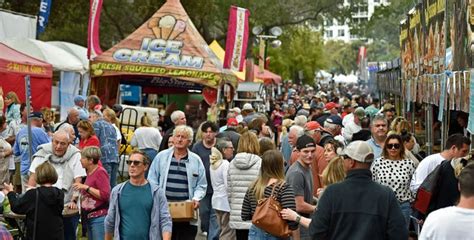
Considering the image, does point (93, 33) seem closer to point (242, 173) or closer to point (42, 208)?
point (242, 173)

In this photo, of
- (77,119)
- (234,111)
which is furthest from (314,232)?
Answer: (234,111)

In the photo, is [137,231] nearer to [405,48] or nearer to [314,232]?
[314,232]

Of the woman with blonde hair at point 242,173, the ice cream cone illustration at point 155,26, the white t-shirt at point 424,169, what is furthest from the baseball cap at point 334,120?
the ice cream cone illustration at point 155,26

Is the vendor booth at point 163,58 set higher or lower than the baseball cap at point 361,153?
A: higher

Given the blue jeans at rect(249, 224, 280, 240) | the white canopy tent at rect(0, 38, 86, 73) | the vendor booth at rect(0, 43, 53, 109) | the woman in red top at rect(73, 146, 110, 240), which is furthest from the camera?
the white canopy tent at rect(0, 38, 86, 73)

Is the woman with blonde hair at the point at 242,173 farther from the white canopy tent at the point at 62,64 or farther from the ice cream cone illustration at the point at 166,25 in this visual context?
the white canopy tent at the point at 62,64

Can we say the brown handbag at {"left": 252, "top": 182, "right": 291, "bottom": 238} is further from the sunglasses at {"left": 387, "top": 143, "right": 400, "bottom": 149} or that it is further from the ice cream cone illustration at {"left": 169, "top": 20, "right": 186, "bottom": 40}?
the ice cream cone illustration at {"left": 169, "top": 20, "right": 186, "bottom": 40}

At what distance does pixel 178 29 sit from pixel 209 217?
40.2 ft

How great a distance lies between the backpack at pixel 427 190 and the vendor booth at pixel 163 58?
13768 millimetres

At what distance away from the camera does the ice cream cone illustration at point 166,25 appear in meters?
24.9

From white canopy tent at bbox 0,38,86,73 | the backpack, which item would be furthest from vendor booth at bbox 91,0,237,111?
the backpack

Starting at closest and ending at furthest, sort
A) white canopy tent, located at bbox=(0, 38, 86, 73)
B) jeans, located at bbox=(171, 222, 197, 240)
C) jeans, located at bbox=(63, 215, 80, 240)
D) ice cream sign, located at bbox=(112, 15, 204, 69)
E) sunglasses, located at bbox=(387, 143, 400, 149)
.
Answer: jeans, located at bbox=(171, 222, 197, 240) → sunglasses, located at bbox=(387, 143, 400, 149) → jeans, located at bbox=(63, 215, 80, 240) → ice cream sign, located at bbox=(112, 15, 204, 69) → white canopy tent, located at bbox=(0, 38, 86, 73)

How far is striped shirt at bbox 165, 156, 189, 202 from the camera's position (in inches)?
440

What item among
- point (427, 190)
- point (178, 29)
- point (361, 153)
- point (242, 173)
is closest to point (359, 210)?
point (361, 153)
